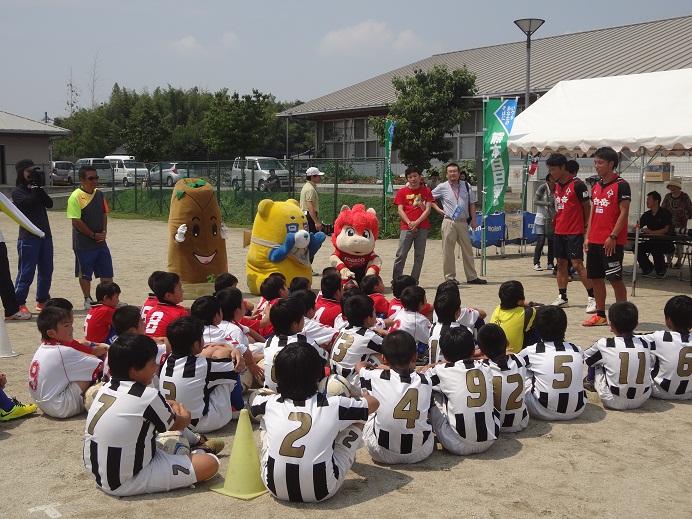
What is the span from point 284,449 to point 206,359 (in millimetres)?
1299

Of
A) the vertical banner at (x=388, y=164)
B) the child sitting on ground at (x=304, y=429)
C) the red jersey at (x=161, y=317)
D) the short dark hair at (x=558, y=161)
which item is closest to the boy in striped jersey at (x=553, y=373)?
the child sitting on ground at (x=304, y=429)

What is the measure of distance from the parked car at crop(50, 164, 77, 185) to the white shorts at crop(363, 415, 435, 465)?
36.9 m

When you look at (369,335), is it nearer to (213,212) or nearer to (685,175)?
(213,212)

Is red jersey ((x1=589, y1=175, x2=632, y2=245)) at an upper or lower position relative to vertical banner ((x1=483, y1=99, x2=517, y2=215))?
lower

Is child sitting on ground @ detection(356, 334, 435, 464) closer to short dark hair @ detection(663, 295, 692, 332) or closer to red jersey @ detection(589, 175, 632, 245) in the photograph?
short dark hair @ detection(663, 295, 692, 332)

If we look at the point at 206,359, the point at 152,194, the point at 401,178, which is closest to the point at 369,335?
the point at 206,359

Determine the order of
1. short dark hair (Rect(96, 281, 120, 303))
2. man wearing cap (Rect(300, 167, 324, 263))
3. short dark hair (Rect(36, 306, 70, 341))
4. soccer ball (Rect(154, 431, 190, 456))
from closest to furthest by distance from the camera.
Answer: soccer ball (Rect(154, 431, 190, 456))
short dark hair (Rect(36, 306, 70, 341))
short dark hair (Rect(96, 281, 120, 303))
man wearing cap (Rect(300, 167, 324, 263))

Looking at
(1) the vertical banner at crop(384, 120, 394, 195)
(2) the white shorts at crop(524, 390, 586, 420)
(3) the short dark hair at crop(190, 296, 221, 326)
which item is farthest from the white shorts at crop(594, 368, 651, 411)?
(1) the vertical banner at crop(384, 120, 394, 195)

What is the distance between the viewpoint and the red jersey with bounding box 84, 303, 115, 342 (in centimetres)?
646

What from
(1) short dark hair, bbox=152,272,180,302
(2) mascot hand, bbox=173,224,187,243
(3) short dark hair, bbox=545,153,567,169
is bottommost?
(1) short dark hair, bbox=152,272,180,302

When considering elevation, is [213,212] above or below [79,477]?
above

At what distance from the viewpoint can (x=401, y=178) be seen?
2797 cm

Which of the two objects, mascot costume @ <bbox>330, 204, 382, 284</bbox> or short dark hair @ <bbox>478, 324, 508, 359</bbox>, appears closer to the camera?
short dark hair @ <bbox>478, 324, 508, 359</bbox>

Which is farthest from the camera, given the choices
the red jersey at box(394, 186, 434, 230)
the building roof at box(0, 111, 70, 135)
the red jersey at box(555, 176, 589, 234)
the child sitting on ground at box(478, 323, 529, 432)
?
the building roof at box(0, 111, 70, 135)
